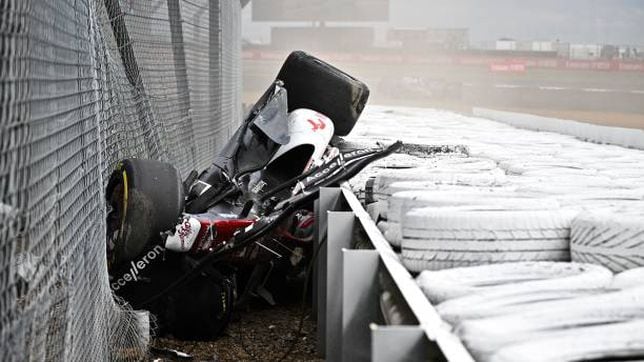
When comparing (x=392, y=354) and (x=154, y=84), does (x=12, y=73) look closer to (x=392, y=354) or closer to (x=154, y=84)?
(x=392, y=354)

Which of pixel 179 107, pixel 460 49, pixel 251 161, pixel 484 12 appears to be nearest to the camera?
pixel 251 161

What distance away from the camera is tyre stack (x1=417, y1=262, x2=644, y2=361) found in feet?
6.79

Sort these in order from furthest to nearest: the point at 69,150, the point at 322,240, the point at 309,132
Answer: the point at 309,132 < the point at 322,240 < the point at 69,150

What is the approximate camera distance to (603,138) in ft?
32.7

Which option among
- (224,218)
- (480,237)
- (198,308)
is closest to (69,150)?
(480,237)

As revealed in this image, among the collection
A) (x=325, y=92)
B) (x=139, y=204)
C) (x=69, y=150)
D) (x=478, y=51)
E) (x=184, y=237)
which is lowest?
(x=478, y=51)

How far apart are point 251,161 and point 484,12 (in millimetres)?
48719

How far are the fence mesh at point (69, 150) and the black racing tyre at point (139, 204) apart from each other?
12cm

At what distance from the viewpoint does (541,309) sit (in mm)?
2387

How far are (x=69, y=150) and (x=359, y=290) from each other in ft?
3.09

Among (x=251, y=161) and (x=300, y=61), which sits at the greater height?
(x=300, y=61)

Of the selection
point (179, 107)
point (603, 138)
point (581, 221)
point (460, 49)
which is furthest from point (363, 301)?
point (460, 49)

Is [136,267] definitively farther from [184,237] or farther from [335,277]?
[335,277]

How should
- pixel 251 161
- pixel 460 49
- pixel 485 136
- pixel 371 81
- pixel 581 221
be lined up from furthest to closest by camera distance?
pixel 460 49
pixel 371 81
pixel 485 136
pixel 251 161
pixel 581 221
